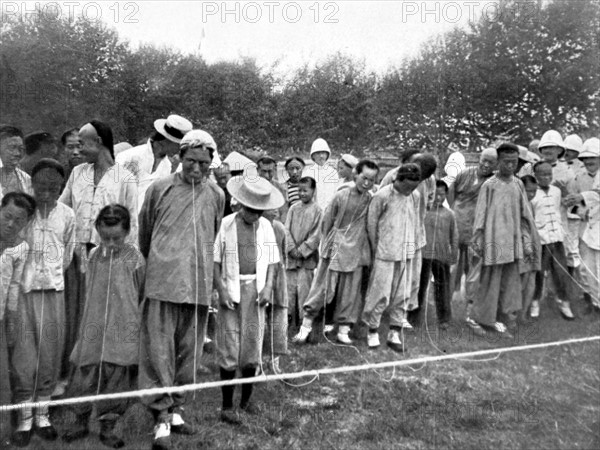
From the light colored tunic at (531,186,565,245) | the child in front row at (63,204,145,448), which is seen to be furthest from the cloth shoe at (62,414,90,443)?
the light colored tunic at (531,186,565,245)

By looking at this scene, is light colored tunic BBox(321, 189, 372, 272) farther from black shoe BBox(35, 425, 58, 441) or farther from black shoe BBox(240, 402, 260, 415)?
black shoe BBox(35, 425, 58, 441)

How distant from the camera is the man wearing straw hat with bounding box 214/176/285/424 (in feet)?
12.6

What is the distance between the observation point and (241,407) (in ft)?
12.9

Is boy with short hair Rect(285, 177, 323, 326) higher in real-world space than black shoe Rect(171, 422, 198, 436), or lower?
higher

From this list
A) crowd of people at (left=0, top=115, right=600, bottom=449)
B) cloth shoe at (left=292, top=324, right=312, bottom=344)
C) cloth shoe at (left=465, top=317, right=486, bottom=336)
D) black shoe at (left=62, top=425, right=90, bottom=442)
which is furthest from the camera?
cloth shoe at (left=465, top=317, right=486, bottom=336)

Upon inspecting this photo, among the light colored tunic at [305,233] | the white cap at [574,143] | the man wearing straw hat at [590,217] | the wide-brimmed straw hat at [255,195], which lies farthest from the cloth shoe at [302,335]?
the white cap at [574,143]

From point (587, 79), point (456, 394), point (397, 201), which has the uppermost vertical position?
point (587, 79)

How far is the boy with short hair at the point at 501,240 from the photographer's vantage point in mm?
5867

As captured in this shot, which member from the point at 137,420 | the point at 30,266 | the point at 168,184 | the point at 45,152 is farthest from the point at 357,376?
the point at 45,152

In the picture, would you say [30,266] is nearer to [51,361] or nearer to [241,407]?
[51,361]

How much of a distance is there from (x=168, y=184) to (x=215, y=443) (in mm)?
1719

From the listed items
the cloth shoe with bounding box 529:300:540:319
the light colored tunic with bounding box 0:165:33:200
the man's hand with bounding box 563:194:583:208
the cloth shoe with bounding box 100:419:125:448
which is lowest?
the cloth shoe with bounding box 100:419:125:448

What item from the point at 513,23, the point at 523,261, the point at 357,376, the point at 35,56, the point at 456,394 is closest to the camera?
the point at 456,394

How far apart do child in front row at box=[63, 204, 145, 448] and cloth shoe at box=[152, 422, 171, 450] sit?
0.87ft
